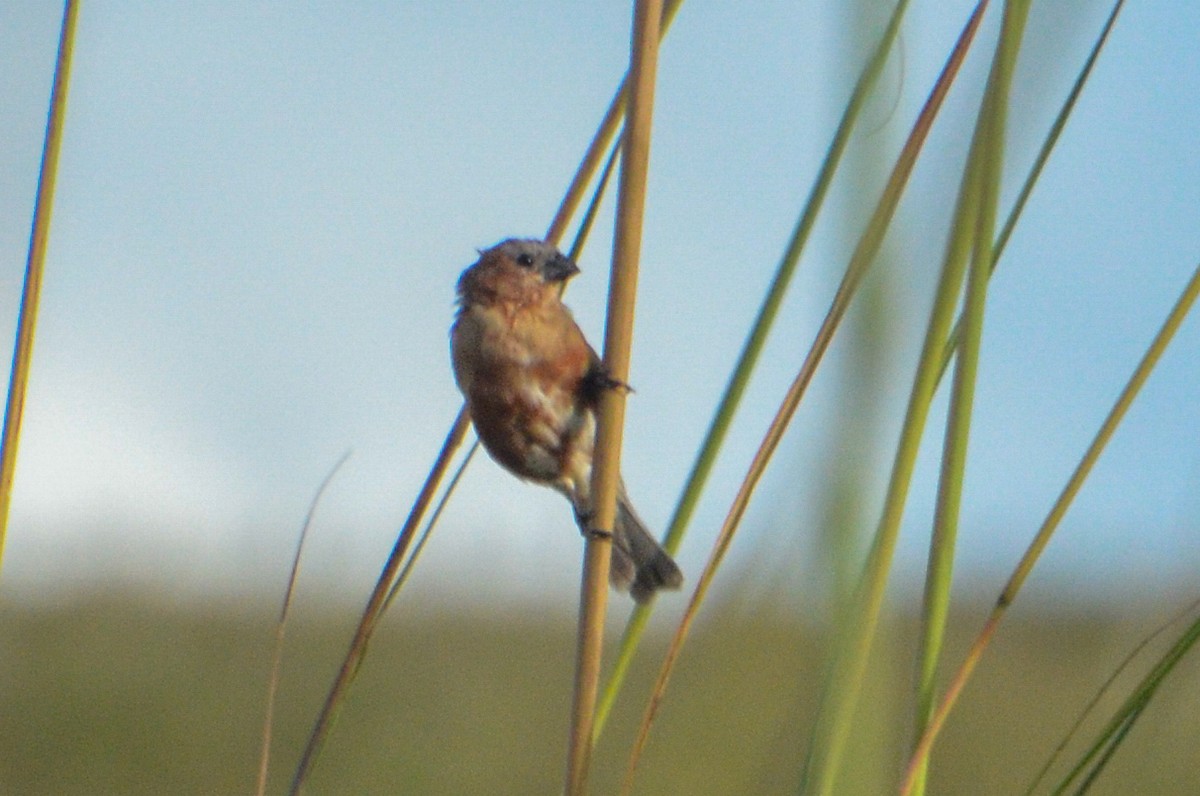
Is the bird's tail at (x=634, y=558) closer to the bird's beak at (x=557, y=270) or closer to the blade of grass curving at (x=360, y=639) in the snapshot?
the bird's beak at (x=557, y=270)

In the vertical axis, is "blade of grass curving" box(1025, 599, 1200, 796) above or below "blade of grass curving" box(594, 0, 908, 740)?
below

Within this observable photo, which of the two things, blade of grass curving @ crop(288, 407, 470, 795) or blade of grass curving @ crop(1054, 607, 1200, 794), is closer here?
blade of grass curving @ crop(1054, 607, 1200, 794)

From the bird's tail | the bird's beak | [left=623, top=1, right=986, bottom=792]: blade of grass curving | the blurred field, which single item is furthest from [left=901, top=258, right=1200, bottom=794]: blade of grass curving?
the blurred field

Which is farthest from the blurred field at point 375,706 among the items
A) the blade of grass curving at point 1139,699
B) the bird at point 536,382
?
the blade of grass curving at point 1139,699

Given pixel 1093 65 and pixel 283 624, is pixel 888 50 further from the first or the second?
pixel 283 624

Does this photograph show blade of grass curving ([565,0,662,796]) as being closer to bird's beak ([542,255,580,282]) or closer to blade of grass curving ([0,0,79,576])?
blade of grass curving ([0,0,79,576])

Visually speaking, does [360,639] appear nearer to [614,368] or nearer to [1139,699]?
[614,368]

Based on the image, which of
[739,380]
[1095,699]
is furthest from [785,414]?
[1095,699]
